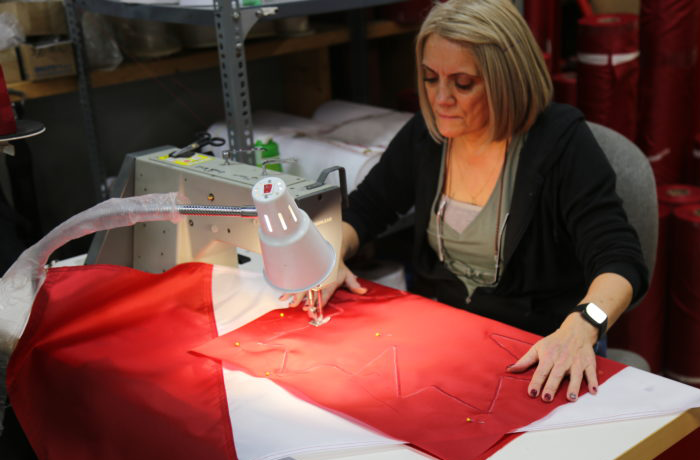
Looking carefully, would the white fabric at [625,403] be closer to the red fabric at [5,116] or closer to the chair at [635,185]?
the chair at [635,185]

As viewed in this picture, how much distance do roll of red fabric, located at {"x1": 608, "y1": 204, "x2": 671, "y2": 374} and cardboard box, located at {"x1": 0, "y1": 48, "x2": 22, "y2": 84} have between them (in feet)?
6.31

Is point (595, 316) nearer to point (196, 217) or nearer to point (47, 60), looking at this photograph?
point (196, 217)

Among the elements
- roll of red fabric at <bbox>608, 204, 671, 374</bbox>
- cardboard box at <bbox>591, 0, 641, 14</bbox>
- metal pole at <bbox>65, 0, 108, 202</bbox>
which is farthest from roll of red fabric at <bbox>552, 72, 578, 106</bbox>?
metal pole at <bbox>65, 0, 108, 202</bbox>

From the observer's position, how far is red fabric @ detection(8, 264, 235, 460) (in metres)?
1.20

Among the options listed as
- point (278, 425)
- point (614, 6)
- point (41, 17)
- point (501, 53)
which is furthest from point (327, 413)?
point (614, 6)

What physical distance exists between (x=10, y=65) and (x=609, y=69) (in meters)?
1.81

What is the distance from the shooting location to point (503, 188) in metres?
1.75

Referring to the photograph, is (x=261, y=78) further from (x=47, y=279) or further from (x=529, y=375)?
(x=529, y=375)

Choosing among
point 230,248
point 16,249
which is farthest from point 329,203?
point 16,249

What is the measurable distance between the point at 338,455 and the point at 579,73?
1.90 m

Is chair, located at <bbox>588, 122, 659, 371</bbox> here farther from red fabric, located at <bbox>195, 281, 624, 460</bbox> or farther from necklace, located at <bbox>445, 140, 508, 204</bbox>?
red fabric, located at <bbox>195, 281, 624, 460</bbox>

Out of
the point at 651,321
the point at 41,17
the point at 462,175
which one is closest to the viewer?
the point at 462,175

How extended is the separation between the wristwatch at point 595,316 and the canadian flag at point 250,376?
82 millimetres

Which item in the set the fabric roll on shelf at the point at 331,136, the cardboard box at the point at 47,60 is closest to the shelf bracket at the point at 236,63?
the fabric roll on shelf at the point at 331,136
